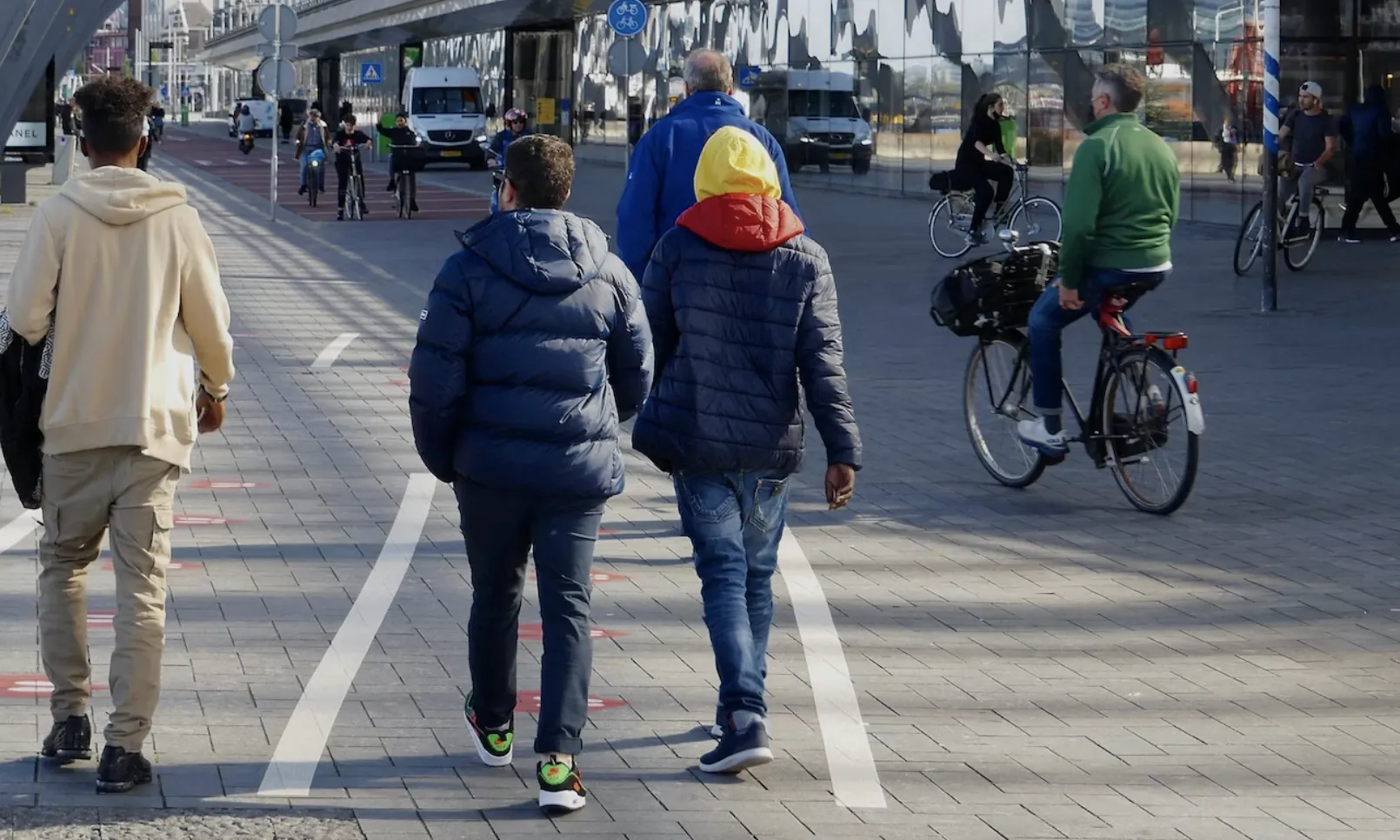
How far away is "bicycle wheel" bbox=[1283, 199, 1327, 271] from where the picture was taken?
65.3ft

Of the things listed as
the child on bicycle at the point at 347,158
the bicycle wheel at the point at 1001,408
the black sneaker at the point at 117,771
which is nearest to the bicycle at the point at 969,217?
the child on bicycle at the point at 347,158

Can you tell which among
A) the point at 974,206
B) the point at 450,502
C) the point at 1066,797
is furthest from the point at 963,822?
the point at 974,206

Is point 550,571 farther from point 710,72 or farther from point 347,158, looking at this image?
point 347,158

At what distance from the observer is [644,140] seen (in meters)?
7.70

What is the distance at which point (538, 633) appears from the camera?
6.59m

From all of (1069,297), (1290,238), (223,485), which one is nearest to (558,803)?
(1069,297)

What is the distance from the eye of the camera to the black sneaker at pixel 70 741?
505cm

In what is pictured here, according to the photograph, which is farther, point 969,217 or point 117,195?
point 969,217

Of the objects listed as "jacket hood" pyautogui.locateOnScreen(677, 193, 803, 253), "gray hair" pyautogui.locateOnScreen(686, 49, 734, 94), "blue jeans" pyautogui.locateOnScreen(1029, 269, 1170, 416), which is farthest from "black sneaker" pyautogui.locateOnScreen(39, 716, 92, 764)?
"blue jeans" pyautogui.locateOnScreen(1029, 269, 1170, 416)

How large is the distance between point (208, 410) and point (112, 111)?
2.37 ft

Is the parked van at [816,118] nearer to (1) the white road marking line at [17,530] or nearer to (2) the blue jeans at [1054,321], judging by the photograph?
(2) the blue jeans at [1054,321]

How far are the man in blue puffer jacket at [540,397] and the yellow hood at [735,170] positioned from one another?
413mm

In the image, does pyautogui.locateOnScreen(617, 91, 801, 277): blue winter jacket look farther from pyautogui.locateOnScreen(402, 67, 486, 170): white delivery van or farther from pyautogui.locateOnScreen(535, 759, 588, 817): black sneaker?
pyautogui.locateOnScreen(402, 67, 486, 170): white delivery van

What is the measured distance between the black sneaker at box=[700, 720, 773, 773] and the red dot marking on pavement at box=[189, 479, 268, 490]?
15.0ft
